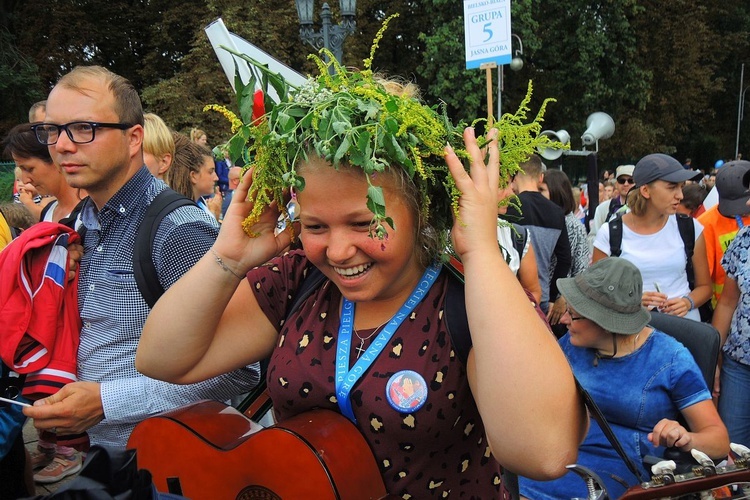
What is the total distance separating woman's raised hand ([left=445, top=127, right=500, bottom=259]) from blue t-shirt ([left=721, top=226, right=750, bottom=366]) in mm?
2790

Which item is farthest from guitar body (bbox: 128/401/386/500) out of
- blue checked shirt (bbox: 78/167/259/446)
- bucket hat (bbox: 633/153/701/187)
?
bucket hat (bbox: 633/153/701/187)

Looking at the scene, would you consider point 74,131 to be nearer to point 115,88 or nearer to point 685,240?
point 115,88

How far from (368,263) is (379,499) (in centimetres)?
55

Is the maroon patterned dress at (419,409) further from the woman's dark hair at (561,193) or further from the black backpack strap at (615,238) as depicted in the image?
the woman's dark hair at (561,193)

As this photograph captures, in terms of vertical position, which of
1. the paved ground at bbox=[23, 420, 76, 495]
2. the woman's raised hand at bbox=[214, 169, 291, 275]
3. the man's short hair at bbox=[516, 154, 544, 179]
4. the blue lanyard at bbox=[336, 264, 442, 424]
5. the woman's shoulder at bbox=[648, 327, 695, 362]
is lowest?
the paved ground at bbox=[23, 420, 76, 495]

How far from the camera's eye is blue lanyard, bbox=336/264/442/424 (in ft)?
5.03

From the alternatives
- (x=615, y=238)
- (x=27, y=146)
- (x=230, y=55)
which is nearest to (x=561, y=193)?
(x=615, y=238)

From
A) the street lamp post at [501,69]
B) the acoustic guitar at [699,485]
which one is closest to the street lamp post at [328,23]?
the street lamp post at [501,69]

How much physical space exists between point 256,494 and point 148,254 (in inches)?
36.8

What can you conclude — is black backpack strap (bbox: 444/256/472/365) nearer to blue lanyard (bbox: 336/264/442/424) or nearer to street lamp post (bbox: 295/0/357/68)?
blue lanyard (bbox: 336/264/442/424)

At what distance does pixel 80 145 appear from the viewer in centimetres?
219

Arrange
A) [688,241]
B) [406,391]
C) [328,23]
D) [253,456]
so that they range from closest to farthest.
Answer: [406,391] → [253,456] → [688,241] → [328,23]

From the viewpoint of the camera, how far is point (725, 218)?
176 inches

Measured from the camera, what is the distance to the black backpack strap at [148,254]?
7.02 ft
